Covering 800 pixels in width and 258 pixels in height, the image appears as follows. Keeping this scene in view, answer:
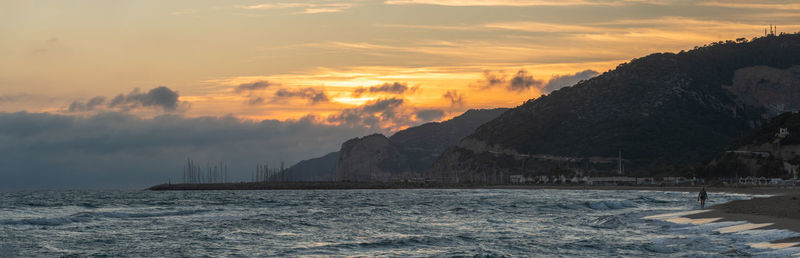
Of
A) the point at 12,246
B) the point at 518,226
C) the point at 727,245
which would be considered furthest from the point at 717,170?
the point at 12,246

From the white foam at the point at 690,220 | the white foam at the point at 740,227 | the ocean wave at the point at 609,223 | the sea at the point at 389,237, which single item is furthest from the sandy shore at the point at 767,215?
→ the ocean wave at the point at 609,223

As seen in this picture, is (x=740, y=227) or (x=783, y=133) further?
(x=783, y=133)

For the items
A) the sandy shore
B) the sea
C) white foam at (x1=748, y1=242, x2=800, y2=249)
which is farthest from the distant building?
white foam at (x1=748, y1=242, x2=800, y2=249)

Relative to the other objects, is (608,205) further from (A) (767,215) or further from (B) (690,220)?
(A) (767,215)

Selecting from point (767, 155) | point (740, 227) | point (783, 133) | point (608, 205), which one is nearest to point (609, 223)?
point (740, 227)

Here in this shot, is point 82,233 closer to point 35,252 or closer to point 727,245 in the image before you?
point 35,252

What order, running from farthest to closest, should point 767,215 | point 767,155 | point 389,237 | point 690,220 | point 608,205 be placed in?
point 767,155, point 608,205, point 690,220, point 767,215, point 389,237

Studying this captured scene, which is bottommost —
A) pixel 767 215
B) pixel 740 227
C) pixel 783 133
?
pixel 740 227

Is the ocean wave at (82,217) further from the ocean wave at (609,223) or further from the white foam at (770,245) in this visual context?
the white foam at (770,245)

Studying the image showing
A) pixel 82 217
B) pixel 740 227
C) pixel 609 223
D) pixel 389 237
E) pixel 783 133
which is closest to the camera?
pixel 740 227

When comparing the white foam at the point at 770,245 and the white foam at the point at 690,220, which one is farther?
the white foam at the point at 690,220

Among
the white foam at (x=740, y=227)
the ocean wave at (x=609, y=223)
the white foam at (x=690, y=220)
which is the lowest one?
the ocean wave at (x=609, y=223)

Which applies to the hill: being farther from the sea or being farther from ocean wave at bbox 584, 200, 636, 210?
the sea

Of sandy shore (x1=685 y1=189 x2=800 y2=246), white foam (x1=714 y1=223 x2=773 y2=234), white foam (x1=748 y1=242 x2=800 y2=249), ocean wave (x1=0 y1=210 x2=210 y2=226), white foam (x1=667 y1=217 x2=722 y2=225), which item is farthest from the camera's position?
ocean wave (x1=0 y1=210 x2=210 y2=226)
